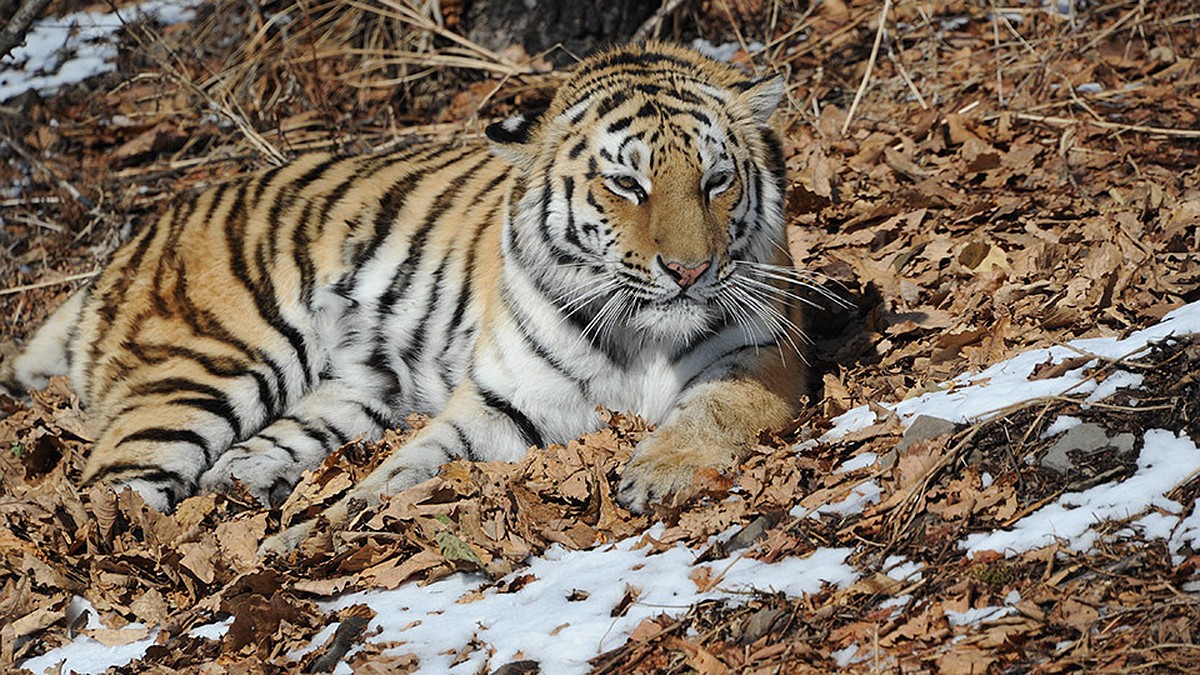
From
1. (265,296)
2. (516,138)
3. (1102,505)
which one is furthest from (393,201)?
(1102,505)

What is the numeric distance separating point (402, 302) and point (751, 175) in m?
1.54

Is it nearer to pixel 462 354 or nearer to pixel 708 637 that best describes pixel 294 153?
pixel 462 354

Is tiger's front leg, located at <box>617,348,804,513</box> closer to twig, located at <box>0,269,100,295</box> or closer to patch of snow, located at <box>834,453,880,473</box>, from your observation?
patch of snow, located at <box>834,453,880,473</box>

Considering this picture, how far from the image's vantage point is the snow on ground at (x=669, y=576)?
2721 mm

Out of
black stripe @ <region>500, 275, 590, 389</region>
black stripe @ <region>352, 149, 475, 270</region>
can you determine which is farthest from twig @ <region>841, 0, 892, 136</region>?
black stripe @ <region>500, 275, 590, 389</region>

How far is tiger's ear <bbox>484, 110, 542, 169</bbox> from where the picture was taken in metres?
3.97

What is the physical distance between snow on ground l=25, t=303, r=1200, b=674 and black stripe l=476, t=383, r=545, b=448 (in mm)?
836

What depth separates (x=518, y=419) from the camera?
4.16 m

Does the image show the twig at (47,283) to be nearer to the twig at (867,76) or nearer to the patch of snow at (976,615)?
the twig at (867,76)

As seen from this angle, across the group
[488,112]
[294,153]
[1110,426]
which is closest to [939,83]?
[488,112]

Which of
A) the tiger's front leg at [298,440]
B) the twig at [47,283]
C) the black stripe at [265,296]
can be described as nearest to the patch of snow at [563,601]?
the tiger's front leg at [298,440]

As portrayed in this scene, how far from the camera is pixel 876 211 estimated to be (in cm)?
522

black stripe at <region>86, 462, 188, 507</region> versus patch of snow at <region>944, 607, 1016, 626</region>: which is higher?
black stripe at <region>86, 462, 188, 507</region>

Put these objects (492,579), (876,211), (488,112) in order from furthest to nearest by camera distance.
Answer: (488,112) < (876,211) < (492,579)
